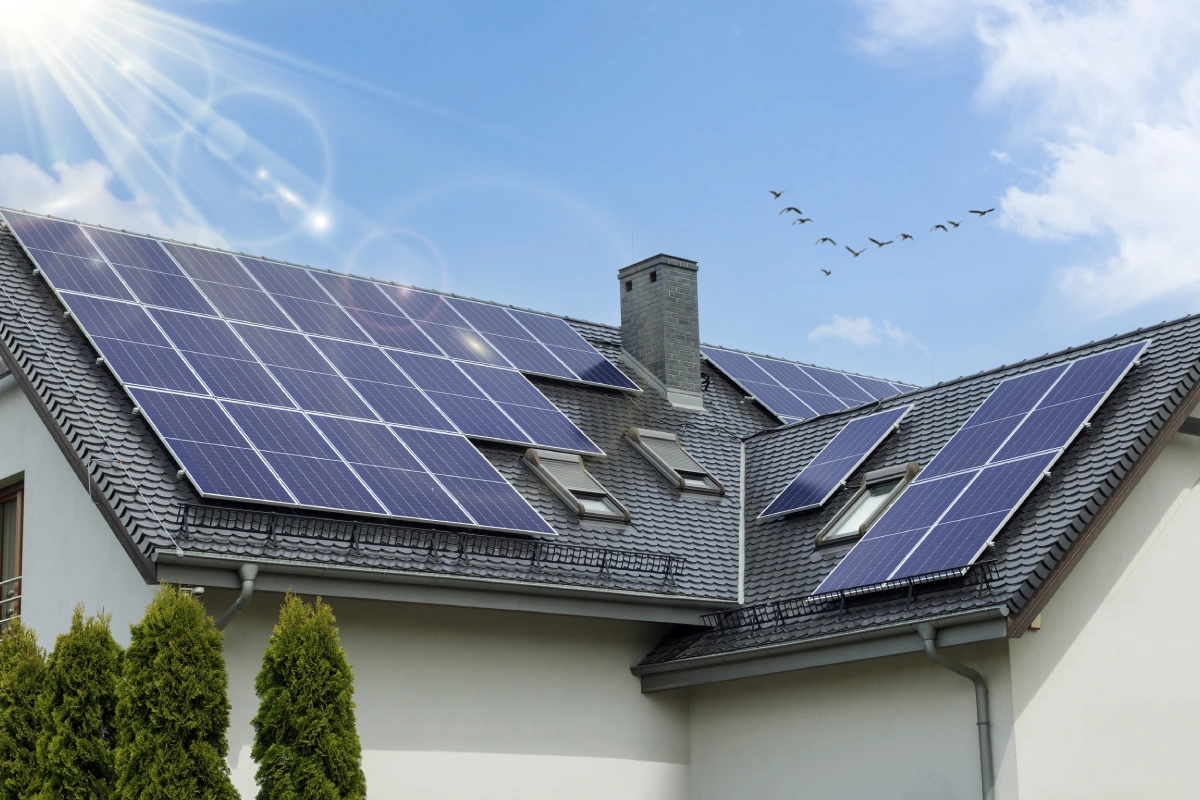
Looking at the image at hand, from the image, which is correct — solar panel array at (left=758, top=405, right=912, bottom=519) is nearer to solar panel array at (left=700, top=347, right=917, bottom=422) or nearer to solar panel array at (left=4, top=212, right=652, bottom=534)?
solar panel array at (left=4, top=212, right=652, bottom=534)

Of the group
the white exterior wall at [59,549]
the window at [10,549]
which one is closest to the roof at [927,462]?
the white exterior wall at [59,549]

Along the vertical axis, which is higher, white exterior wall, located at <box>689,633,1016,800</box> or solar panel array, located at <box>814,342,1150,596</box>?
solar panel array, located at <box>814,342,1150,596</box>

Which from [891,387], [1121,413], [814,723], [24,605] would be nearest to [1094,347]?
[1121,413]

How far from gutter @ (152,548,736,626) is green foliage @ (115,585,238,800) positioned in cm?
127

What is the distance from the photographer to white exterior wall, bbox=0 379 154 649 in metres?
14.5

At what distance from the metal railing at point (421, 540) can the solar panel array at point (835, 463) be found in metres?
2.02

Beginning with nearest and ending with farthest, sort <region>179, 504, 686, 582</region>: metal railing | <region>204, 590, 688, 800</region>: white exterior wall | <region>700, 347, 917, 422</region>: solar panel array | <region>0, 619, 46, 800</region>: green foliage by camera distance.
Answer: <region>0, 619, 46, 800</region>: green foliage, <region>179, 504, 686, 582</region>: metal railing, <region>204, 590, 688, 800</region>: white exterior wall, <region>700, 347, 917, 422</region>: solar panel array

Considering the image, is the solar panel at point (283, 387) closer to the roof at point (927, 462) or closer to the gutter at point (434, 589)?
the gutter at point (434, 589)

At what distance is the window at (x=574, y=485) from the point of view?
58.7 feet

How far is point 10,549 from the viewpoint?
16.7m

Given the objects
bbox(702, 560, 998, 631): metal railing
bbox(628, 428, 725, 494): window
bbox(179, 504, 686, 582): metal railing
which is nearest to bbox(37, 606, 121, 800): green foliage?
bbox(179, 504, 686, 582): metal railing

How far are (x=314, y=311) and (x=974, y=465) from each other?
29.3 ft

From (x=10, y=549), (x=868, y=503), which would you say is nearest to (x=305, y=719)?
(x=10, y=549)

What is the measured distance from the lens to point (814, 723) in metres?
16.1
